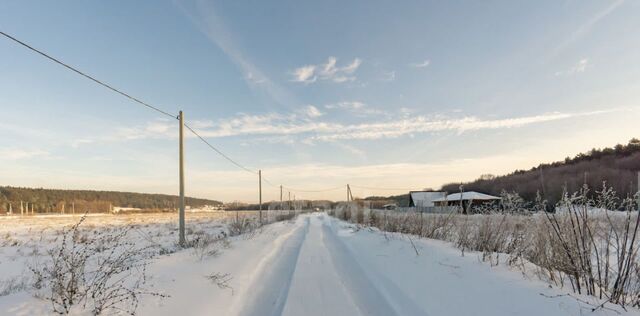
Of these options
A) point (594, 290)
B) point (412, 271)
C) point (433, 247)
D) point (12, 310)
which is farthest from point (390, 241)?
point (12, 310)

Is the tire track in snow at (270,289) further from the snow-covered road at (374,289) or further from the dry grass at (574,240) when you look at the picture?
the dry grass at (574,240)

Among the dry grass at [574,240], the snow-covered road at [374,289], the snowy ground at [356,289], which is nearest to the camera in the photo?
the dry grass at [574,240]

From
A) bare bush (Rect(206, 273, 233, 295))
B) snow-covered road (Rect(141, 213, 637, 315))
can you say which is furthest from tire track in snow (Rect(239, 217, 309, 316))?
bare bush (Rect(206, 273, 233, 295))

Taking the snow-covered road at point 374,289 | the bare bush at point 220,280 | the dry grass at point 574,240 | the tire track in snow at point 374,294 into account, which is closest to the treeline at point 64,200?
the snow-covered road at point 374,289

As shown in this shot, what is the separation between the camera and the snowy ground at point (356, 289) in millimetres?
4387

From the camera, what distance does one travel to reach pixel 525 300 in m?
4.23

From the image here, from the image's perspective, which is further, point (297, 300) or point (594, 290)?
point (297, 300)

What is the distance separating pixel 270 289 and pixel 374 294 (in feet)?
6.44

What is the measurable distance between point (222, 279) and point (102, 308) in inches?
114

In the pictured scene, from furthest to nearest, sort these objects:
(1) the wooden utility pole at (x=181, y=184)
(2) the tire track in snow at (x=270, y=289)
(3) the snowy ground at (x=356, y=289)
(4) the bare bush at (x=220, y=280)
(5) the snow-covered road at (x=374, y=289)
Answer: (1) the wooden utility pole at (x=181, y=184)
(4) the bare bush at (x=220, y=280)
(2) the tire track in snow at (x=270, y=289)
(5) the snow-covered road at (x=374, y=289)
(3) the snowy ground at (x=356, y=289)

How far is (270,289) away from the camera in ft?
23.0

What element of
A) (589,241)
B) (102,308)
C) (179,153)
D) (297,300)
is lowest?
(297,300)

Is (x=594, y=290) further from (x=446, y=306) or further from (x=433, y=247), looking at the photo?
(x=433, y=247)

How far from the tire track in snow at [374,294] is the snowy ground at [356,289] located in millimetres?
15
